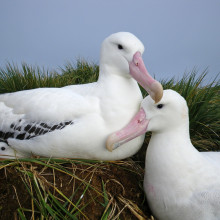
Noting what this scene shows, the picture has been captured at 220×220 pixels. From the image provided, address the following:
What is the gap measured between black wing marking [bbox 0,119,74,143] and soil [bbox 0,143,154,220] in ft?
1.07

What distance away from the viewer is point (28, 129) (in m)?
3.37

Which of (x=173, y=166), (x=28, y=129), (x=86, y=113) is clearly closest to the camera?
(x=173, y=166)

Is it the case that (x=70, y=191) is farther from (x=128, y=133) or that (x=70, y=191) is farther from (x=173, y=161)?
(x=173, y=161)

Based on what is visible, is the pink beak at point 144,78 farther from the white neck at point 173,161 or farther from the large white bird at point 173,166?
the white neck at point 173,161

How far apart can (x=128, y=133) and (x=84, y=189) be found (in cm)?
66

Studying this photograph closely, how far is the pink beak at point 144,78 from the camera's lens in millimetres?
2878

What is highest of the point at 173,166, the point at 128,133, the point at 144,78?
the point at 144,78

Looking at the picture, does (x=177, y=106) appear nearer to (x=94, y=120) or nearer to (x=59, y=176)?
(x=94, y=120)

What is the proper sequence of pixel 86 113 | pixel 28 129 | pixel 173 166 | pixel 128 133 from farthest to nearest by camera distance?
pixel 28 129 → pixel 86 113 → pixel 128 133 → pixel 173 166

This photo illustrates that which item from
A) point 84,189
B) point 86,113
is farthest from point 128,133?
point 84,189

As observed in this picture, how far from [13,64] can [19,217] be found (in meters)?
4.46

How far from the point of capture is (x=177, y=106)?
2.98 m

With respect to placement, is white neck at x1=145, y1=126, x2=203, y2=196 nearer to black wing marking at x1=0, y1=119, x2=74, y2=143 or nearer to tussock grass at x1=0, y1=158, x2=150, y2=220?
tussock grass at x1=0, y1=158, x2=150, y2=220

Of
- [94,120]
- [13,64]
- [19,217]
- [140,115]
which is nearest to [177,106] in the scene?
[140,115]
